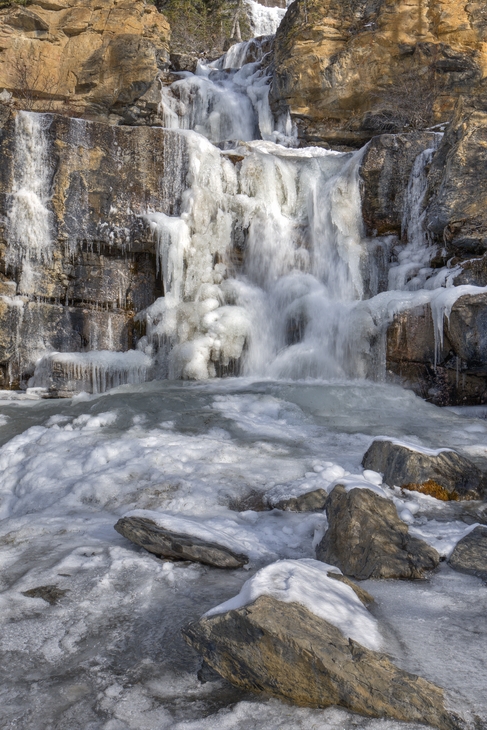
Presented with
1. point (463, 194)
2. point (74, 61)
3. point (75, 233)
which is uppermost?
point (74, 61)

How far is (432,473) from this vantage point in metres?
3.91

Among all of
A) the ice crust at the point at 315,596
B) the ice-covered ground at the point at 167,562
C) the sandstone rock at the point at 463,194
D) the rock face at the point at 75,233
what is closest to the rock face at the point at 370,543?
the ice-covered ground at the point at 167,562

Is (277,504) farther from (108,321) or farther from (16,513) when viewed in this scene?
(108,321)

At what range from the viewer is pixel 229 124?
1555cm

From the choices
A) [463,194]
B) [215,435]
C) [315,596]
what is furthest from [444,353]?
[315,596]

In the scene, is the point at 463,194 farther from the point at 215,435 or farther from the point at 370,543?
the point at 370,543

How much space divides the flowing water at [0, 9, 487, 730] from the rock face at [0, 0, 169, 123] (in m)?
1.45

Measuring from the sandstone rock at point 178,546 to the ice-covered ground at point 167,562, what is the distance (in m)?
0.05

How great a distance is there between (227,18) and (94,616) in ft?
81.4

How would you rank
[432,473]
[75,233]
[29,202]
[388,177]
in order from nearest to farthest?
[432,473], [29,202], [75,233], [388,177]

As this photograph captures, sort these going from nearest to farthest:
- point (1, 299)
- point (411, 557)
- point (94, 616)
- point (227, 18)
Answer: point (94, 616) → point (411, 557) → point (1, 299) → point (227, 18)

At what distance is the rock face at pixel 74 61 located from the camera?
13.7 m

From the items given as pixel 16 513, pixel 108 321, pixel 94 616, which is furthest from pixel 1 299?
pixel 94 616

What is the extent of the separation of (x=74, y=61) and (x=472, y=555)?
15.5 metres
